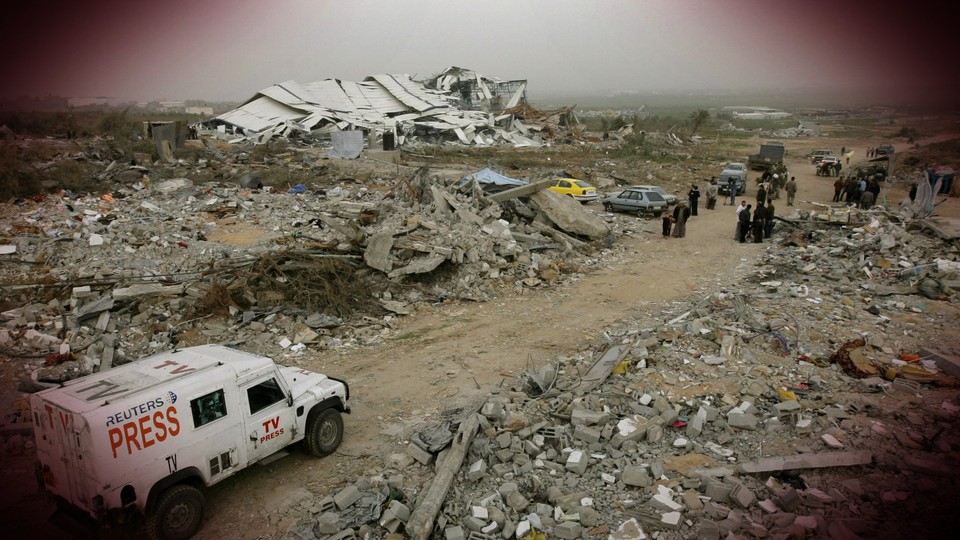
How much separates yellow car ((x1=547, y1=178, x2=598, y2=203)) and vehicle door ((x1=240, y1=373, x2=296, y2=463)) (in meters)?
18.5

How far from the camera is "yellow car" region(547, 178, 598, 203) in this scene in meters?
23.7

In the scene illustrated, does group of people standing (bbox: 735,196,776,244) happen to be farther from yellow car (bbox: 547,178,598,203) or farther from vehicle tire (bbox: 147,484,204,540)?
vehicle tire (bbox: 147,484,204,540)

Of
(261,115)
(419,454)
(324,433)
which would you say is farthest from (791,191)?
(261,115)

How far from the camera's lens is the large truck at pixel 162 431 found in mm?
5090

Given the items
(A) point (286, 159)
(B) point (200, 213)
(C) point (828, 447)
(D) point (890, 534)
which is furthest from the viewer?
(A) point (286, 159)

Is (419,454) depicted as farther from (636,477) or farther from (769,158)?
(769,158)

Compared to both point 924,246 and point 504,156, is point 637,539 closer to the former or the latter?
point 924,246

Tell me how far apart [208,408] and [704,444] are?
19.0ft

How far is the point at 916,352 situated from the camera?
862 cm

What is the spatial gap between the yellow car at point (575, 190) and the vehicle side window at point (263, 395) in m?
18.5

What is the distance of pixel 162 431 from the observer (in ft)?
18.0

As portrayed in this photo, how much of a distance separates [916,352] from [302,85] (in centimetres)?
5171

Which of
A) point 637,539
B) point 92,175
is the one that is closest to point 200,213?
point 92,175

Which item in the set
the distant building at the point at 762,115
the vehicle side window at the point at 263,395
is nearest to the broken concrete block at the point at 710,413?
the vehicle side window at the point at 263,395
